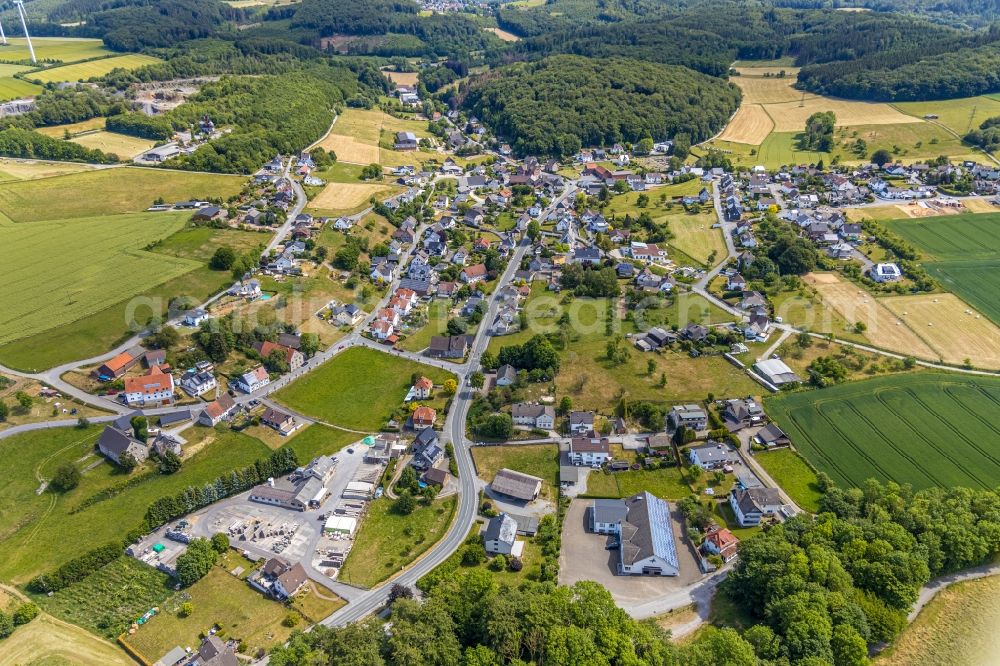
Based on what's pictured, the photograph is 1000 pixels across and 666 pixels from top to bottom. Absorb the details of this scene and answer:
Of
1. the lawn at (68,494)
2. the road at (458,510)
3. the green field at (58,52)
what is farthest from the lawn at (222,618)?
the green field at (58,52)

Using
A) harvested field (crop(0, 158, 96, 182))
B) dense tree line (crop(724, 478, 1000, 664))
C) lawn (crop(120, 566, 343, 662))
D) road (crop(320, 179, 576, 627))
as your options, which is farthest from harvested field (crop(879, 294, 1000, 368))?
harvested field (crop(0, 158, 96, 182))

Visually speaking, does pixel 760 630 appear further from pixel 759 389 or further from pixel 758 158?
pixel 758 158

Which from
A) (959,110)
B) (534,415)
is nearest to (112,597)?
(534,415)

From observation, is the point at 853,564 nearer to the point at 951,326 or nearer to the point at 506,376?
the point at 506,376

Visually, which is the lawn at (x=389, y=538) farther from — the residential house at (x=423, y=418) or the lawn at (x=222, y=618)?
the residential house at (x=423, y=418)

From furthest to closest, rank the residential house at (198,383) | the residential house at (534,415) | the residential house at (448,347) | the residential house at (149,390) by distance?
the residential house at (448,347) < the residential house at (198,383) < the residential house at (149,390) < the residential house at (534,415)

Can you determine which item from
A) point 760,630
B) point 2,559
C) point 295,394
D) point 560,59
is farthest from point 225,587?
point 560,59

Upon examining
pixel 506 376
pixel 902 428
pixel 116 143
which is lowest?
pixel 902 428
